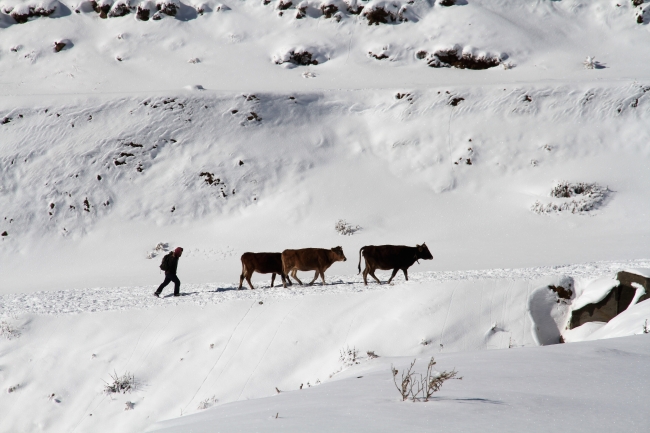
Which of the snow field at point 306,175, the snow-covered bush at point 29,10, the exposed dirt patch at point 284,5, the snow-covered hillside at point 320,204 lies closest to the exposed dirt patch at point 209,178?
the snow field at point 306,175

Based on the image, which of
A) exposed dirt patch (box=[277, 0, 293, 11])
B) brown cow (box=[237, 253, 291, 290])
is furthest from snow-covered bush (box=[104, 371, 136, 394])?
exposed dirt patch (box=[277, 0, 293, 11])

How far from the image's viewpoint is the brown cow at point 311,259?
1659cm

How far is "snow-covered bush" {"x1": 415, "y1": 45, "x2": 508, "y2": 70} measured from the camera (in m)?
36.5

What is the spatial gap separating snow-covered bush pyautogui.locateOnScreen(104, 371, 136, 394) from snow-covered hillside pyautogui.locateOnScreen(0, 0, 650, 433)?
0.17 m

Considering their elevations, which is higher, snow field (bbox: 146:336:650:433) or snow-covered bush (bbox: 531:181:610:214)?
snow field (bbox: 146:336:650:433)

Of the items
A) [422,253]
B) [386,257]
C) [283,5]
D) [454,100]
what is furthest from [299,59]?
[386,257]

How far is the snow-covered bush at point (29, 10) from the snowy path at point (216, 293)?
115 feet

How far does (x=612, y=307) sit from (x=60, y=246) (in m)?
23.4

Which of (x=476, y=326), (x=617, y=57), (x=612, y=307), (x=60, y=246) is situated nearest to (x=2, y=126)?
(x=60, y=246)

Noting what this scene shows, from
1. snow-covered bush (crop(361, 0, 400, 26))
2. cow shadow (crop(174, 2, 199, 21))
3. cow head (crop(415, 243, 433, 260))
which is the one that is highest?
snow-covered bush (crop(361, 0, 400, 26))

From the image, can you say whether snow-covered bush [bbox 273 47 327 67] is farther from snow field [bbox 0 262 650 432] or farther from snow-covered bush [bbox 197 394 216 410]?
snow-covered bush [bbox 197 394 216 410]

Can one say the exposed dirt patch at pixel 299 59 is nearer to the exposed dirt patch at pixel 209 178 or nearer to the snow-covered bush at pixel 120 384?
the exposed dirt patch at pixel 209 178

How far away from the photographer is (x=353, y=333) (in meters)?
12.4

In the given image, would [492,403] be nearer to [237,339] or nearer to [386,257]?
[237,339]
